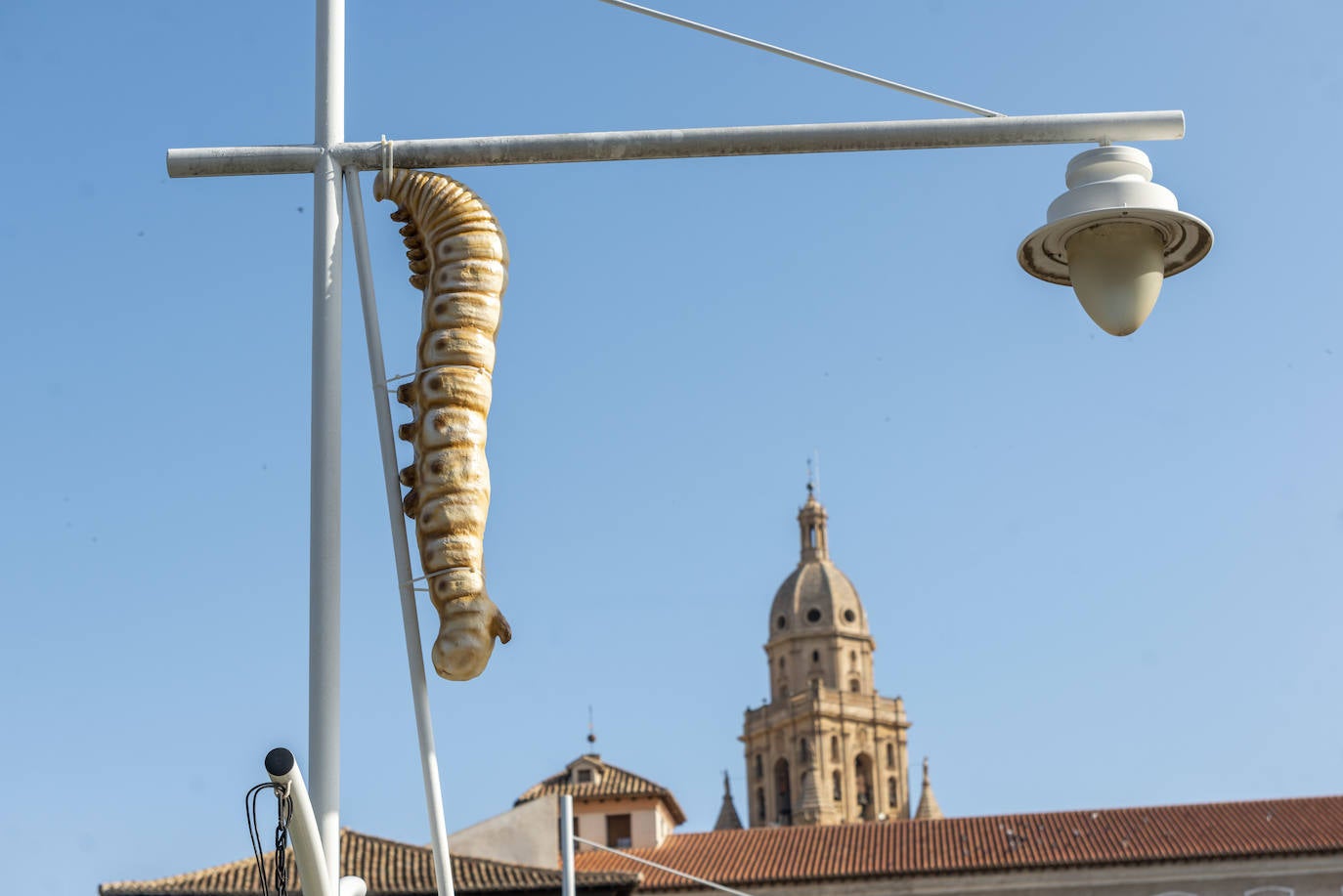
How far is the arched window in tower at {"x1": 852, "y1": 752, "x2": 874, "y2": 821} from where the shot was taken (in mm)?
101938

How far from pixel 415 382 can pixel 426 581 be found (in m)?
0.56

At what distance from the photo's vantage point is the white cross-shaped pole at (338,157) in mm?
4770

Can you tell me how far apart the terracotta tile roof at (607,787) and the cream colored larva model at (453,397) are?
47154mm

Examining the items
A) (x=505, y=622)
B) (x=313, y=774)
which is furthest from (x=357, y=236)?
(x=313, y=774)

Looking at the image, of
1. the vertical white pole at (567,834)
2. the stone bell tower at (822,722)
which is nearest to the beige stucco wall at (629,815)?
the vertical white pole at (567,834)

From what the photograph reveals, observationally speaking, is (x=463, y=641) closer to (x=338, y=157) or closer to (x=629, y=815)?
(x=338, y=157)

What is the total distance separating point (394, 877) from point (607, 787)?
1154 centimetres

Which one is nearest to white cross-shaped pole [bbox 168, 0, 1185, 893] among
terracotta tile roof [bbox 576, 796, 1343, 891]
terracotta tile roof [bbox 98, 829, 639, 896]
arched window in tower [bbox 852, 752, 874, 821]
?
terracotta tile roof [bbox 98, 829, 639, 896]

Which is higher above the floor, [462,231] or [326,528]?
[462,231]

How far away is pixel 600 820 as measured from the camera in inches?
2080

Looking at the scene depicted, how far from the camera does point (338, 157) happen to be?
17.0ft

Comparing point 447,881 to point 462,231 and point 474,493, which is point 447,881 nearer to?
point 474,493

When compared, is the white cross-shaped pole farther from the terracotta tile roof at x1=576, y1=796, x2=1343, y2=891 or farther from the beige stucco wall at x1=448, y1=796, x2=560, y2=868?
the beige stucco wall at x1=448, y1=796, x2=560, y2=868

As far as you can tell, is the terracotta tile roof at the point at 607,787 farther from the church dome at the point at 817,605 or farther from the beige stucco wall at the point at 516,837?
the church dome at the point at 817,605
